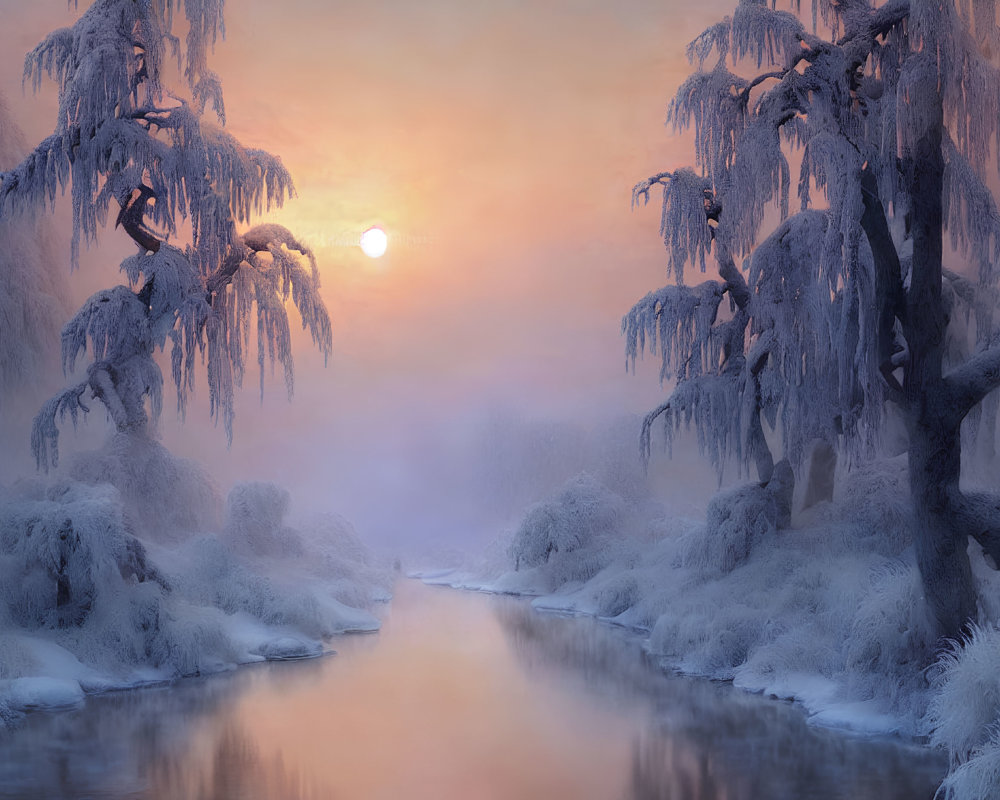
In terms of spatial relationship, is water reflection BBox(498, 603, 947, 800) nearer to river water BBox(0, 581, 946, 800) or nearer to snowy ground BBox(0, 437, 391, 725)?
river water BBox(0, 581, 946, 800)

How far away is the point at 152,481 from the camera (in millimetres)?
13648

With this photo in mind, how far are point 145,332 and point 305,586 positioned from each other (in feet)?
14.9

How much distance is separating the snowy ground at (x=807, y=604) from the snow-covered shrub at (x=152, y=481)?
7.11 m

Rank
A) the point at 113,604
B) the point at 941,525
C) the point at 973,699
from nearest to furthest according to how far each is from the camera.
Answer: the point at 973,699 < the point at 941,525 < the point at 113,604

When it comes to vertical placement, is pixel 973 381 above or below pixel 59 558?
above

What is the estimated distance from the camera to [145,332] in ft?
43.9

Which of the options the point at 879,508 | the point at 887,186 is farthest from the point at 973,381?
the point at 879,508

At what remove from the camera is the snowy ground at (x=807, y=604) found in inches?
252

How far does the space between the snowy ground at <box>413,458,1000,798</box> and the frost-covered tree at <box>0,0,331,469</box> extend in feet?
23.4

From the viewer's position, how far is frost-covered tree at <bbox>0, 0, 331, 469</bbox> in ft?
42.5

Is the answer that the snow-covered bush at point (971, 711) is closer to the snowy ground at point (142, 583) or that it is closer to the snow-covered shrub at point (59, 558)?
the snowy ground at point (142, 583)

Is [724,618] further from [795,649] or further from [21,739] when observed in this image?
[21,739]

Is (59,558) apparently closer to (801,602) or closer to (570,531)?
(801,602)

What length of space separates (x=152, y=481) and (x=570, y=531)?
10.0 meters
